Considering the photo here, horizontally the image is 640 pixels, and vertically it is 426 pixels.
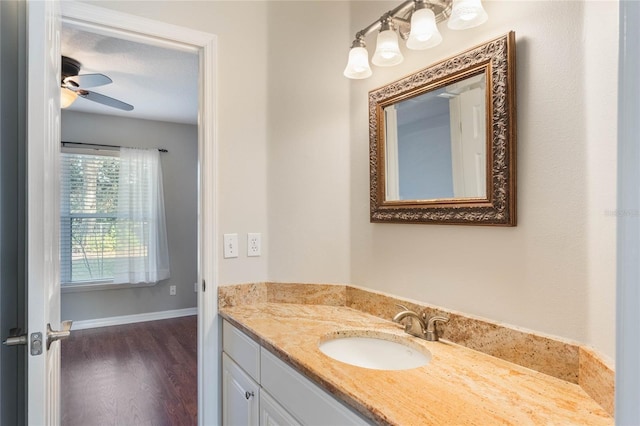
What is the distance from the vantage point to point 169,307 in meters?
4.48

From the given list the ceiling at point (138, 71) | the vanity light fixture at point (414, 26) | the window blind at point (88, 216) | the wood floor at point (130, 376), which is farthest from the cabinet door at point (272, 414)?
the window blind at point (88, 216)

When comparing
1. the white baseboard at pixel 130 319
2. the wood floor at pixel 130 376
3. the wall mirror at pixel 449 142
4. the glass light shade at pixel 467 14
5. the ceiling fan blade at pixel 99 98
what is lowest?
the wood floor at pixel 130 376

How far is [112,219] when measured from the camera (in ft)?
13.6

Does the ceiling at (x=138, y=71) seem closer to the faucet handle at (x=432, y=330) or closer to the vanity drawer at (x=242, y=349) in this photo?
the vanity drawer at (x=242, y=349)

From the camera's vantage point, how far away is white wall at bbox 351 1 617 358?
3.03 feet

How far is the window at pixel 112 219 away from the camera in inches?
155

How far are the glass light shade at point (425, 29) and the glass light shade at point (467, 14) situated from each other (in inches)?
3.7

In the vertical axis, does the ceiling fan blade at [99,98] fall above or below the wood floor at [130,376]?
above

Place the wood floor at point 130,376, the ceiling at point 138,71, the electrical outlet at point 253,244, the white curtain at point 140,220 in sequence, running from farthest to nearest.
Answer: the white curtain at point 140,220
the ceiling at point 138,71
the wood floor at point 130,376
the electrical outlet at point 253,244

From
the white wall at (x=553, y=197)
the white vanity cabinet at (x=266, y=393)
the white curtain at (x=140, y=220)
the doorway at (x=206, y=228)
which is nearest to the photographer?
the white wall at (x=553, y=197)

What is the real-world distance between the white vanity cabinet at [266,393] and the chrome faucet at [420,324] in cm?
43

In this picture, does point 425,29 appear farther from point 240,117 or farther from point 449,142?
point 240,117

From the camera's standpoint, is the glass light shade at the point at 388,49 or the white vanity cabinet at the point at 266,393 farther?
the glass light shade at the point at 388,49

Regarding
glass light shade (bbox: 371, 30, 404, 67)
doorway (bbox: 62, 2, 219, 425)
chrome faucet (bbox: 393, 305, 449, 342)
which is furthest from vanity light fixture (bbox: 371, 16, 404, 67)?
chrome faucet (bbox: 393, 305, 449, 342)
